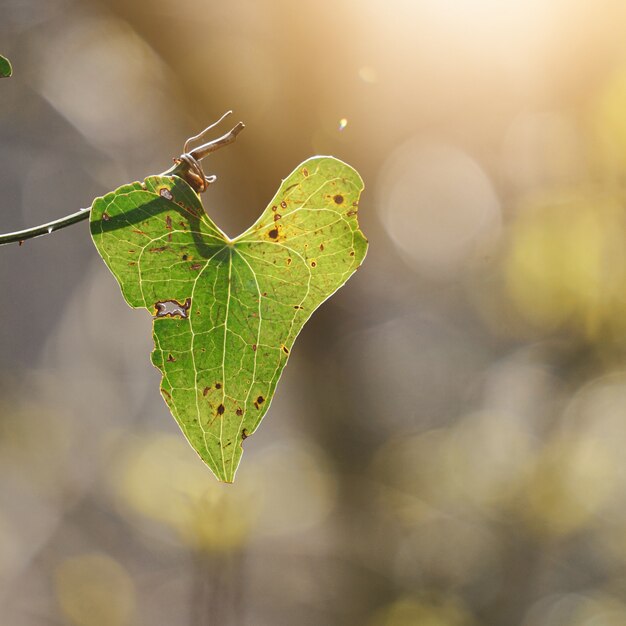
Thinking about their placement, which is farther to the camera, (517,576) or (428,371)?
(428,371)

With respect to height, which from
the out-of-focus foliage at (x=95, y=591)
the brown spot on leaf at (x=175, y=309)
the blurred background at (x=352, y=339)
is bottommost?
the brown spot on leaf at (x=175, y=309)

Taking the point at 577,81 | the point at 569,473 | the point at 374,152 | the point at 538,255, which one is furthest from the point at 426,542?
the point at 577,81

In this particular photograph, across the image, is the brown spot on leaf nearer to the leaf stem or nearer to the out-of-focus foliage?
the leaf stem

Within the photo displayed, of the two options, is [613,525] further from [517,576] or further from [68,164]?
[68,164]

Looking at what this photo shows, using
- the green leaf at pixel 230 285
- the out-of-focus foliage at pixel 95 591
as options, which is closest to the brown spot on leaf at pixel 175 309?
the green leaf at pixel 230 285

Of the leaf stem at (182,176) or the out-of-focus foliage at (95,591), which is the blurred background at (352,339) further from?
the leaf stem at (182,176)

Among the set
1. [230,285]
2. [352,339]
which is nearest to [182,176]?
[230,285]
